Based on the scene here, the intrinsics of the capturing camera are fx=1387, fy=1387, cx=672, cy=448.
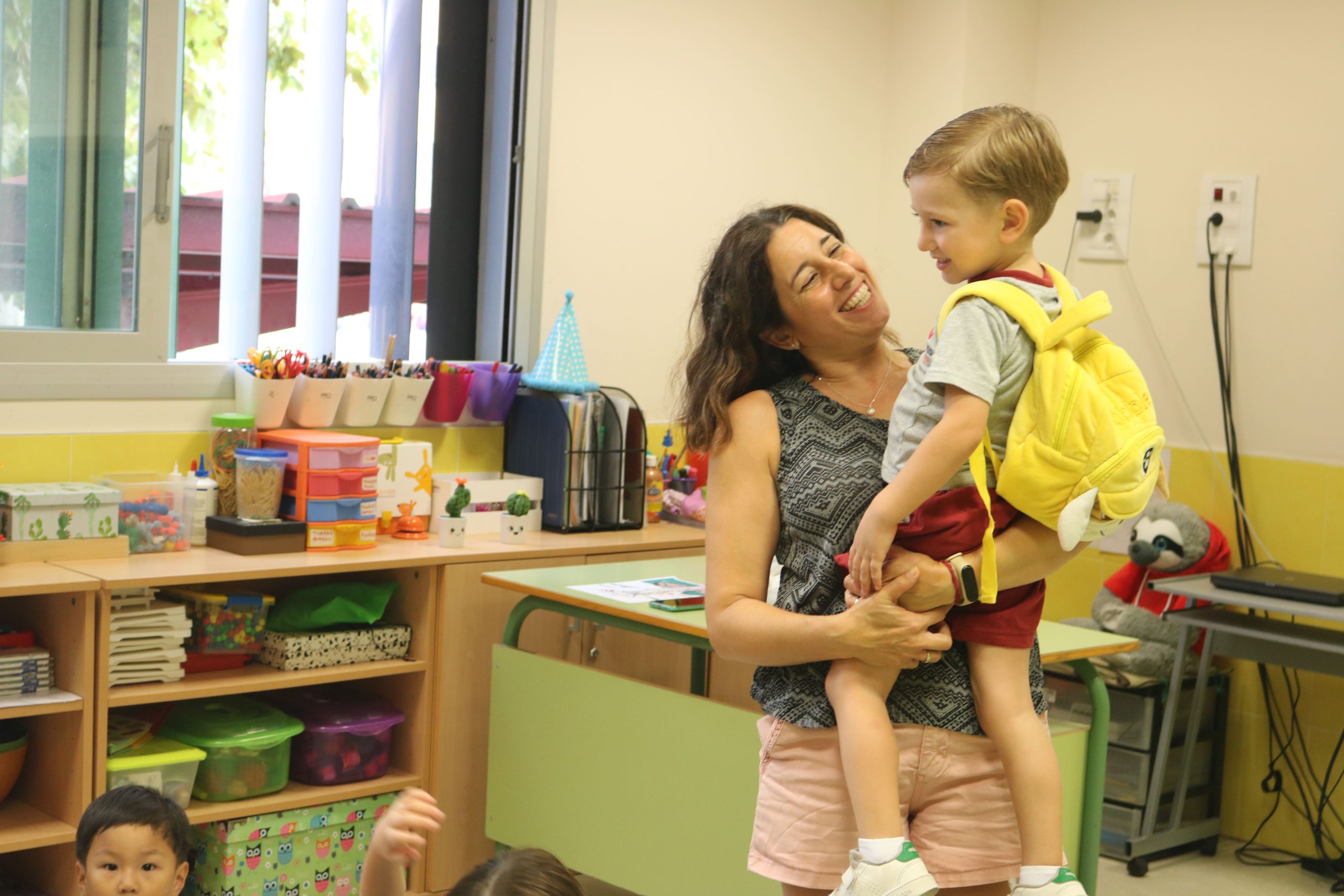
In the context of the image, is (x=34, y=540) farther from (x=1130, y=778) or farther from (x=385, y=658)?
(x=1130, y=778)

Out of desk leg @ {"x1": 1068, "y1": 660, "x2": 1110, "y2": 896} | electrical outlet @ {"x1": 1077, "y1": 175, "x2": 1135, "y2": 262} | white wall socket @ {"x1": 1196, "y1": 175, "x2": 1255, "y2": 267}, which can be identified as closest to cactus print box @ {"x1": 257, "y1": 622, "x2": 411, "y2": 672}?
desk leg @ {"x1": 1068, "y1": 660, "x2": 1110, "y2": 896}

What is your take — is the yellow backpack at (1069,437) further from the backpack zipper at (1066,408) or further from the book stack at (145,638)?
the book stack at (145,638)

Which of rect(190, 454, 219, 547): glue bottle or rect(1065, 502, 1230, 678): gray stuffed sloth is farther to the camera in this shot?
rect(1065, 502, 1230, 678): gray stuffed sloth

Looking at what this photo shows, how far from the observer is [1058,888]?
4.87 feet

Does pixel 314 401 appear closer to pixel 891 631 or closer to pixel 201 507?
pixel 201 507

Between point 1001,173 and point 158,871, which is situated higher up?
point 1001,173

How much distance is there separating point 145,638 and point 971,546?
1915mm

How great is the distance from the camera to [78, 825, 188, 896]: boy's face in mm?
2217

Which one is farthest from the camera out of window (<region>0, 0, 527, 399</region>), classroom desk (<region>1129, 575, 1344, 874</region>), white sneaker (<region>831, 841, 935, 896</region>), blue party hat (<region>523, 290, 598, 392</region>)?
blue party hat (<region>523, 290, 598, 392</region>)

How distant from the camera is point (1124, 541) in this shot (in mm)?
4133

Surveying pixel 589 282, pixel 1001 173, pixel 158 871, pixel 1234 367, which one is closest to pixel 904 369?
pixel 1001 173

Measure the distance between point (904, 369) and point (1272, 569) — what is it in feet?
7.77

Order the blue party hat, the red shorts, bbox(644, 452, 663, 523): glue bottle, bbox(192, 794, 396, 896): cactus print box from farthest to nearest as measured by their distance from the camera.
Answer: bbox(644, 452, 663, 523): glue bottle, the blue party hat, bbox(192, 794, 396, 896): cactus print box, the red shorts

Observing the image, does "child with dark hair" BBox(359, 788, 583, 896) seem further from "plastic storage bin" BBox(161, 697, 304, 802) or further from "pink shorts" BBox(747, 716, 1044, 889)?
"plastic storage bin" BBox(161, 697, 304, 802)
